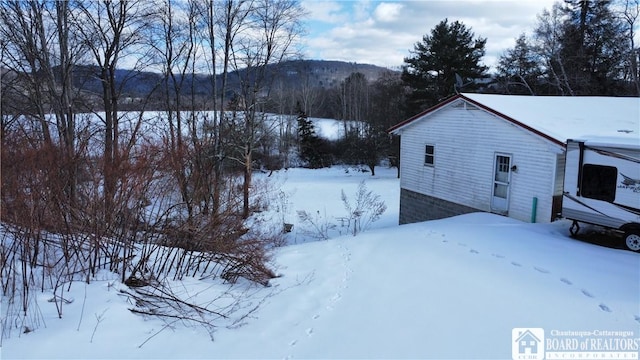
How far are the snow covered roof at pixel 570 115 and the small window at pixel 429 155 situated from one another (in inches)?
59.5

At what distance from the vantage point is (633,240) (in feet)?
→ 26.4

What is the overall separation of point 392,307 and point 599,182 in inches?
243

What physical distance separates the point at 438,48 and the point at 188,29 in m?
18.5

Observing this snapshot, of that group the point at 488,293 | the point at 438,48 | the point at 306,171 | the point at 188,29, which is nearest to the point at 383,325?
the point at 488,293

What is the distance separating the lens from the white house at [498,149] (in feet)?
33.2

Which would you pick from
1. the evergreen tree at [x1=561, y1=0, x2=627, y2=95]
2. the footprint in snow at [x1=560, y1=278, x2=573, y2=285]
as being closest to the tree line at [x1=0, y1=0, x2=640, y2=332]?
the evergreen tree at [x1=561, y1=0, x2=627, y2=95]

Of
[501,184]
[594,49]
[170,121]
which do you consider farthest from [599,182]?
[594,49]

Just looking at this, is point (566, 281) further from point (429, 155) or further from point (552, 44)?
point (552, 44)

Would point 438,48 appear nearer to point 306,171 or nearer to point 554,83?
point 554,83

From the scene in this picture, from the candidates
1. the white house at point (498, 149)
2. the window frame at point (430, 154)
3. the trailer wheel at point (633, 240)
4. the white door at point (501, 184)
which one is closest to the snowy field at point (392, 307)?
the trailer wheel at point (633, 240)

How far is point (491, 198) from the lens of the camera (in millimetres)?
11938

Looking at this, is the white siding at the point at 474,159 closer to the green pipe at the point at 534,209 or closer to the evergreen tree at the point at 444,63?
the green pipe at the point at 534,209

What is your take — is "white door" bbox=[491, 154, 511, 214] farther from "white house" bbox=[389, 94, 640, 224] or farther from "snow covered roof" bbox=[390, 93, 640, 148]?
"snow covered roof" bbox=[390, 93, 640, 148]

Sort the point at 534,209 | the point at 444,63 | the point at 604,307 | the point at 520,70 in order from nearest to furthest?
the point at 604,307, the point at 534,209, the point at 520,70, the point at 444,63
